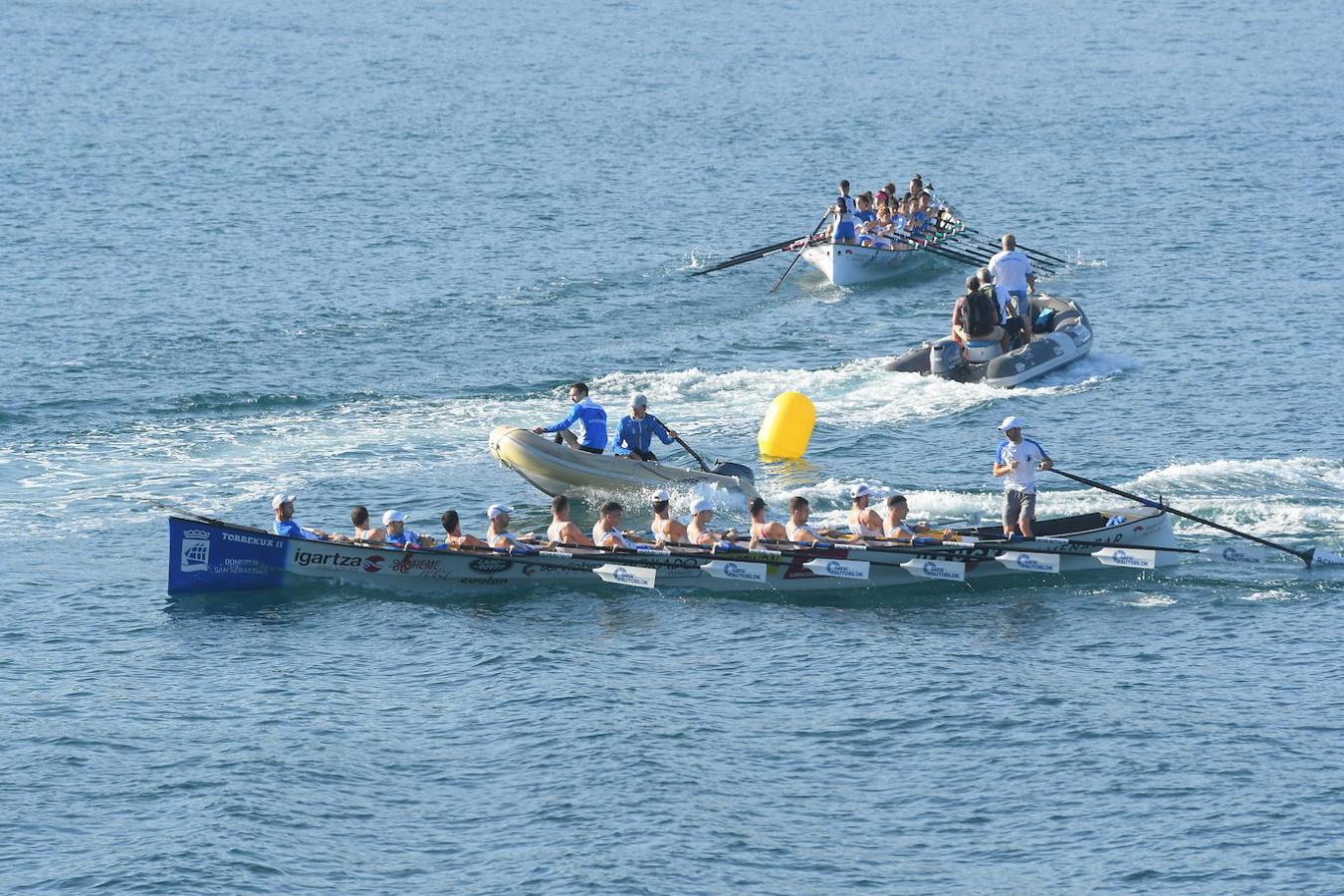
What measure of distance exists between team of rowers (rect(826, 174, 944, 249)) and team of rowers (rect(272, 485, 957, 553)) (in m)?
19.2

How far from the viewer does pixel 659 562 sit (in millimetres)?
27516

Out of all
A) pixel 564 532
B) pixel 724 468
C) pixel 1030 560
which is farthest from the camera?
pixel 724 468

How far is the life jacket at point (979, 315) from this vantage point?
37781mm

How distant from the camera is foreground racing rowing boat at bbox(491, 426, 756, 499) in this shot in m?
31.3

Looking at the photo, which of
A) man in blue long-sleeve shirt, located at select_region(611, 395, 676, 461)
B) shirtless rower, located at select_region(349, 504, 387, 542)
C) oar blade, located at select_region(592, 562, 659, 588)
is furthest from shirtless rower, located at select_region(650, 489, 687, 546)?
shirtless rower, located at select_region(349, 504, 387, 542)

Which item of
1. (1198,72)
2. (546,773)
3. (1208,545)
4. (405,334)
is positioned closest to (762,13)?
(1198,72)

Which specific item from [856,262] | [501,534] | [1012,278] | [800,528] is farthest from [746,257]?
[501,534]

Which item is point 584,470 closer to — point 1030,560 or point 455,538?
point 455,538

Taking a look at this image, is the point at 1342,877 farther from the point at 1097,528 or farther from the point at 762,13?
the point at 762,13

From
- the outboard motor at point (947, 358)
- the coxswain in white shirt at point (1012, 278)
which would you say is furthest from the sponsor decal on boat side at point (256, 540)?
the coxswain in white shirt at point (1012, 278)

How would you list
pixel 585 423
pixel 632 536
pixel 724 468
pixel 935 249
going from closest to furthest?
1. pixel 632 536
2. pixel 585 423
3. pixel 724 468
4. pixel 935 249

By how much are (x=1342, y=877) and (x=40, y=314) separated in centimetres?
3219

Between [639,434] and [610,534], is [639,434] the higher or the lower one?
the higher one

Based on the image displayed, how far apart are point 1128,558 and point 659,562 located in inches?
263
